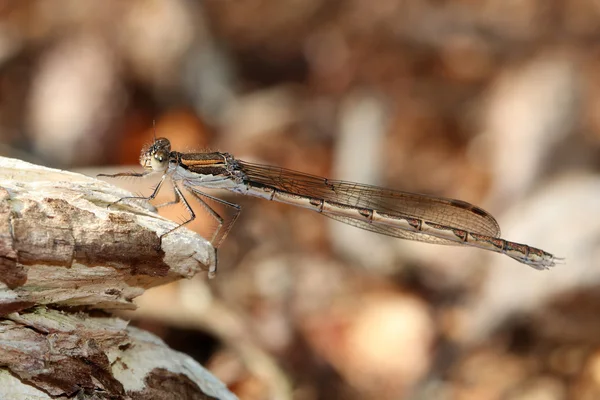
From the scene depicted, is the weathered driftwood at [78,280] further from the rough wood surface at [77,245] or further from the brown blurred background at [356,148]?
the brown blurred background at [356,148]

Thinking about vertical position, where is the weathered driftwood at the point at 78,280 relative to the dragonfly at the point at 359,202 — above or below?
below

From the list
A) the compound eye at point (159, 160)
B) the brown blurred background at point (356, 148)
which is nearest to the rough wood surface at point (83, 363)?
the compound eye at point (159, 160)

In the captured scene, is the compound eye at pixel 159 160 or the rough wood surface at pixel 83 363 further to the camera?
the compound eye at pixel 159 160

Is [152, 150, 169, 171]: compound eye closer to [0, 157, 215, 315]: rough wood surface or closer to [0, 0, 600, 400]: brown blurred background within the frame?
[0, 0, 600, 400]: brown blurred background

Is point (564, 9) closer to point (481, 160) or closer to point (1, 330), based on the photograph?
point (481, 160)

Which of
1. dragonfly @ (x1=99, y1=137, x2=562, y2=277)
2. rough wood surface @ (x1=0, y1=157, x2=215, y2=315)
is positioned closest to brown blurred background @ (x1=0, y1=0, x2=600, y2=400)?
dragonfly @ (x1=99, y1=137, x2=562, y2=277)

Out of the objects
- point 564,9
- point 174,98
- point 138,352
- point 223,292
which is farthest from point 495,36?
point 138,352
